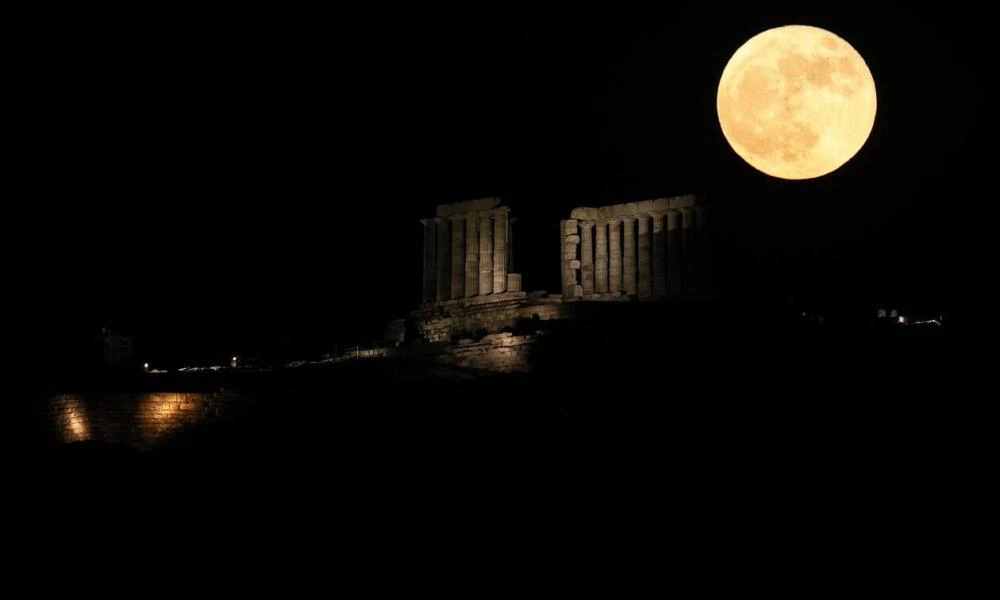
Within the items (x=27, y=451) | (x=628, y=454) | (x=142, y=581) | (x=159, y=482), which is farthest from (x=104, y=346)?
(x=628, y=454)

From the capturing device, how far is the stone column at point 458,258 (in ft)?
168

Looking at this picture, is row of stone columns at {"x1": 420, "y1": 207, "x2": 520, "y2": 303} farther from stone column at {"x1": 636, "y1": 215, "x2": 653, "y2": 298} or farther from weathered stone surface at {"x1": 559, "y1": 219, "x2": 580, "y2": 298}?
stone column at {"x1": 636, "y1": 215, "x2": 653, "y2": 298}

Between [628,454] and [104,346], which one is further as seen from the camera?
[104,346]

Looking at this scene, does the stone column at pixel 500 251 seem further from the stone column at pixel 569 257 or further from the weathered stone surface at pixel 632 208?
the weathered stone surface at pixel 632 208

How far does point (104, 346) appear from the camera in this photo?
50312mm

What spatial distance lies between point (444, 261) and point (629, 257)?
8.19m

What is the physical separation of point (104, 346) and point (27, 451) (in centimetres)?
1383

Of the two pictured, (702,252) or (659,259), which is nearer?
(702,252)

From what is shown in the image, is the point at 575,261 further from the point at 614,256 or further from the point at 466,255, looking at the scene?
the point at 466,255

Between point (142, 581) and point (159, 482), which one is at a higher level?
point (159, 482)

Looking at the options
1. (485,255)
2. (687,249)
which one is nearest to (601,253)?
(687,249)

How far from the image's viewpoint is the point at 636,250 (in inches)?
1983

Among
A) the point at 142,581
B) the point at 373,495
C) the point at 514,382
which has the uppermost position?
the point at 514,382

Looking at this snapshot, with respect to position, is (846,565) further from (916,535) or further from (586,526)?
(586,526)
